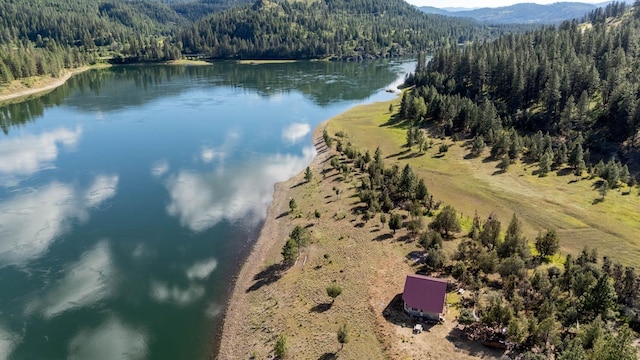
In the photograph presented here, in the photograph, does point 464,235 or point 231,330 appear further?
point 464,235

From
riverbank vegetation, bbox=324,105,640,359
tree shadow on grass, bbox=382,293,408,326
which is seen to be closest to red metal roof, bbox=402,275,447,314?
tree shadow on grass, bbox=382,293,408,326

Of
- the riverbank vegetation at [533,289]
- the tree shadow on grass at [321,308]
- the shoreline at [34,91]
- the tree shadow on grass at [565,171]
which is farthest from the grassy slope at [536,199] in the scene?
the shoreline at [34,91]

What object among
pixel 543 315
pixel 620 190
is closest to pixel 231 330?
pixel 543 315

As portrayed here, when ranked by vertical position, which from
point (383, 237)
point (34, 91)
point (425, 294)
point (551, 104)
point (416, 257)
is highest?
point (34, 91)

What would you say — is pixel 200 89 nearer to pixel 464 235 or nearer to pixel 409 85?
pixel 409 85

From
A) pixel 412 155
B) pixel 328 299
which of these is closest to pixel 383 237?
pixel 328 299

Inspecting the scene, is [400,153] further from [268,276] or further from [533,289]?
[533,289]
